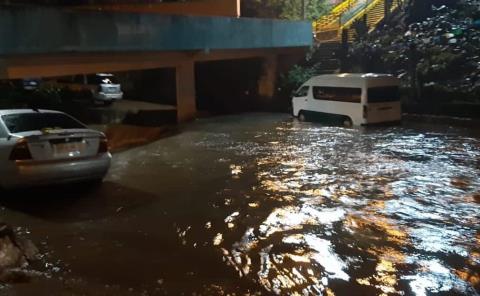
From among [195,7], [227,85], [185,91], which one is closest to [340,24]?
[227,85]

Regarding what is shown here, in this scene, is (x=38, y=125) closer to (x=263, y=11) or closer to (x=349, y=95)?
(x=349, y=95)

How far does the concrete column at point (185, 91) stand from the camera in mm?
20047

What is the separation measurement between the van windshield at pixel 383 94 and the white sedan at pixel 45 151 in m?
10.5

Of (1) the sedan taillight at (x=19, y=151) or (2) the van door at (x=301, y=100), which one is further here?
(2) the van door at (x=301, y=100)

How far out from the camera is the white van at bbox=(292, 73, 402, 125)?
16375 millimetres

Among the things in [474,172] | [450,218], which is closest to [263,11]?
[474,172]

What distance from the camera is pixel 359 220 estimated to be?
23.4ft

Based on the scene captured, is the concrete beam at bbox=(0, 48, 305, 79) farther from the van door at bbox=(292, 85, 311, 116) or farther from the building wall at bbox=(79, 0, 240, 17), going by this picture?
the van door at bbox=(292, 85, 311, 116)

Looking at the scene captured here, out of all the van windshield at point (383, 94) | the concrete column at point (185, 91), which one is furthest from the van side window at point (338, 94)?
the concrete column at point (185, 91)

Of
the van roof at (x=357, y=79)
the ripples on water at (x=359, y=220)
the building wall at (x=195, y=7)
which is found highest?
the building wall at (x=195, y=7)

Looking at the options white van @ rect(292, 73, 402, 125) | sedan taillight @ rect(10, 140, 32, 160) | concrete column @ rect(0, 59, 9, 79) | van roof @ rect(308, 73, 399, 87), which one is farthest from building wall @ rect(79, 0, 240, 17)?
sedan taillight @ rect(10, 140, 32, 160)

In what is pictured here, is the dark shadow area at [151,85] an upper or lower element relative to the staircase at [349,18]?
lower

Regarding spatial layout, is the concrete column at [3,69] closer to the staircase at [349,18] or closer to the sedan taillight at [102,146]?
the sedan taillight at [102,146]

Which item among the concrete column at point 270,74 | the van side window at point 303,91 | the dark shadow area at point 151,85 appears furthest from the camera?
the concrete column at point 270,74
